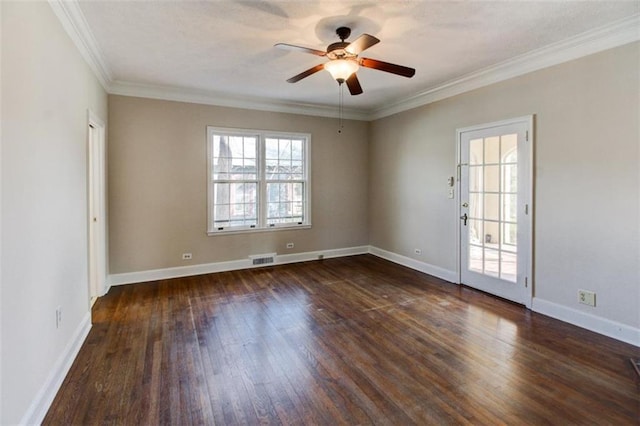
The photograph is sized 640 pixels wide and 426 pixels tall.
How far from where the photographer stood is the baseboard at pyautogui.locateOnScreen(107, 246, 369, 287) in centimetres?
458

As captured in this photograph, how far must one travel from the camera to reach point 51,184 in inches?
88.9

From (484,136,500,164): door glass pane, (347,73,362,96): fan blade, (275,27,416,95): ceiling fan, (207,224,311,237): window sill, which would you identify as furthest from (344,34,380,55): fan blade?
(207,224,311,237): window sill

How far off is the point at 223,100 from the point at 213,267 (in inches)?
103

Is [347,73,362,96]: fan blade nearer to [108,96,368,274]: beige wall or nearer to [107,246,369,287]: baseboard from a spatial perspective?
[108,96,368,274]: beige wall

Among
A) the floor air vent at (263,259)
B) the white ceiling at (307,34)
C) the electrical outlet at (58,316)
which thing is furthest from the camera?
the floor air vent at (263,259)

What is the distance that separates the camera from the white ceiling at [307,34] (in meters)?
2.53

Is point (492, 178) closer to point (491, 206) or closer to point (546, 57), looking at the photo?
point (491, 206)

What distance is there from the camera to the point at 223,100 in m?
5.05

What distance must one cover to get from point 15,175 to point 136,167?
301 cm

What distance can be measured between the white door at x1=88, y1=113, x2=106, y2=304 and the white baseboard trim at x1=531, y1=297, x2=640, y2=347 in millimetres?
5043

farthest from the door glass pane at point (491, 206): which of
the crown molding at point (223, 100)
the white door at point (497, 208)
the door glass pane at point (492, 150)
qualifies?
the crown molding at point (223, 100)

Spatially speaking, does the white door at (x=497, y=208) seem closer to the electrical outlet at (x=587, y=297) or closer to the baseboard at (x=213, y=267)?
the electrical outlet at (x=587, y=297)

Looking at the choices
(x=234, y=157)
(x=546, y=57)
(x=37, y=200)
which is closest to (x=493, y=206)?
(x=546, y=57)

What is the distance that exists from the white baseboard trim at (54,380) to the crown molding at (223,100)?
304 centimetres
